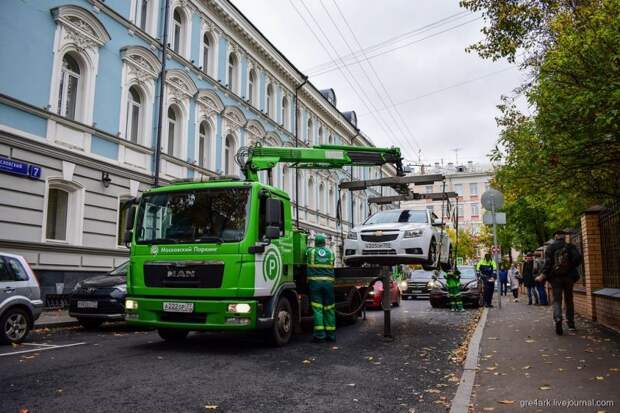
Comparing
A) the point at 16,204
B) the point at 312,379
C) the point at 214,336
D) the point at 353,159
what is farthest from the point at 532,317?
the point at 16,204

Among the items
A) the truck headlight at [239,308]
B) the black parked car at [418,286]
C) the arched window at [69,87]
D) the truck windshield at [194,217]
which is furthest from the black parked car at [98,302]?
the black parked car at [418,286]

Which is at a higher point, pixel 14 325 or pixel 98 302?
pixel 98 302

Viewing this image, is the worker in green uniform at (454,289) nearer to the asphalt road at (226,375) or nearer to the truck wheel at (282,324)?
the asphalt road at (226,375)

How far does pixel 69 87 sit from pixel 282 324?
36.8 feet

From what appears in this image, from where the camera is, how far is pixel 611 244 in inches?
404

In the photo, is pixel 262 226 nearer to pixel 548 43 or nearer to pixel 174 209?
pixel 174 209

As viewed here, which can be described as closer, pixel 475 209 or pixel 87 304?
pixel 87 304

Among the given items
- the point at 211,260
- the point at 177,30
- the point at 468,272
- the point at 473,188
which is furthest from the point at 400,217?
the point at 473,188

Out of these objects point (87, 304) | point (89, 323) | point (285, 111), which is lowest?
point (89, 323)

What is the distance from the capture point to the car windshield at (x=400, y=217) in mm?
11648

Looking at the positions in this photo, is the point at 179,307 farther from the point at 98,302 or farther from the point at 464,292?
the point at 464,292

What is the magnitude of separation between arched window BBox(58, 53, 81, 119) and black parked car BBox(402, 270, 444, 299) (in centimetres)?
1643

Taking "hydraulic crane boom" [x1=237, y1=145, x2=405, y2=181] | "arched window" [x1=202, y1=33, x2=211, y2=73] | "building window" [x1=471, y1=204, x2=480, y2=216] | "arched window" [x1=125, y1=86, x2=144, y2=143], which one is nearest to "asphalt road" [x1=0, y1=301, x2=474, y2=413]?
"hydraulic crane boom" [x1=237, y1=145, x2=405, y2=181]

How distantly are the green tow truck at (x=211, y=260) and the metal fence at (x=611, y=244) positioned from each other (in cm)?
617
